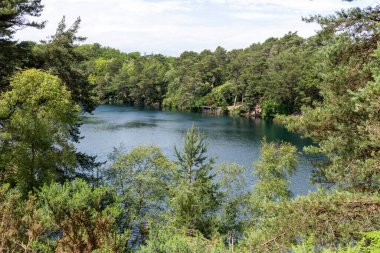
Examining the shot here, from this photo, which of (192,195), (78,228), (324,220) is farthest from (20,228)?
(192,195)

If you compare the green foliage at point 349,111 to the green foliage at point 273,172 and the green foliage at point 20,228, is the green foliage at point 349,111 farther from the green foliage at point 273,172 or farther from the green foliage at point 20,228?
the green foliage at point 20,228

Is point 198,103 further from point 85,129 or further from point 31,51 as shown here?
point 31,51

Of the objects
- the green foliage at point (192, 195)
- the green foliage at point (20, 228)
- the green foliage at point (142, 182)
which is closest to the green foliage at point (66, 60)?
the green foliage at point (142, 182)

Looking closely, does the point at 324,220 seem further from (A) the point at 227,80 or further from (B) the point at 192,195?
(A) the point at 227,80

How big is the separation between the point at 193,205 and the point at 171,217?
1.40 metres

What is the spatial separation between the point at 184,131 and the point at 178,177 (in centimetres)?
3677

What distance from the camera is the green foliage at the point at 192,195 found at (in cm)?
2072

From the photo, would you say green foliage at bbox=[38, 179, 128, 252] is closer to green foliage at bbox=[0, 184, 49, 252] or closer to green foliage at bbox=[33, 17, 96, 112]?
green foliage at bbox=[0, 184, 49, 252]

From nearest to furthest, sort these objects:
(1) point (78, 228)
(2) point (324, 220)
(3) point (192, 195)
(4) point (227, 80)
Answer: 1. (2) point (324, 220)
2. (1) point (78, 228)
3. (3) point (192, 195)
4. (4) point (227, 80)

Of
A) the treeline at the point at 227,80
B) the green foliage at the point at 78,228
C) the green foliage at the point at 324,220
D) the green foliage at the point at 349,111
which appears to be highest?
the treeline at the point at 227,80

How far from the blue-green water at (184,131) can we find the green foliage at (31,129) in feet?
61.6

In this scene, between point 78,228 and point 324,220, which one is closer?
point 324,220

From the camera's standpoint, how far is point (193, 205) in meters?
21.0

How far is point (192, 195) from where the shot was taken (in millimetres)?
20750
